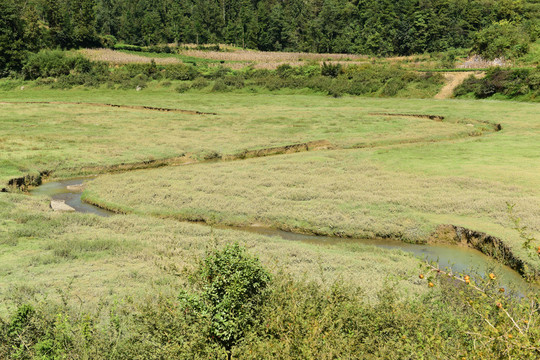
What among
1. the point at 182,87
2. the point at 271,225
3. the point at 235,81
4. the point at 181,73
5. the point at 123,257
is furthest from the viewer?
the point at 181,73

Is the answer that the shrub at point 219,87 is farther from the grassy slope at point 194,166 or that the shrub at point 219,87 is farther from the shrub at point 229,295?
the shrub at point 229,295

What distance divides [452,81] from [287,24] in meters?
102

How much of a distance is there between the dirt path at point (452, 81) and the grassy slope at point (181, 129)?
780 cm

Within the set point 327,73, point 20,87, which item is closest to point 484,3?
point 327,73

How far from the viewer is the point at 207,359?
7.45 m

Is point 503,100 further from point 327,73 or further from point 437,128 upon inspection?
point 327,73

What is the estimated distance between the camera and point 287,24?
503ft

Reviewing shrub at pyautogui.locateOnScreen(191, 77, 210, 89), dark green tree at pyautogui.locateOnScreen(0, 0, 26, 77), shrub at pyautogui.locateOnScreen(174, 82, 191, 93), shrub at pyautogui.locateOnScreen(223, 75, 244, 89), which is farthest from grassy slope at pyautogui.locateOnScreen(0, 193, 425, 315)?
dark green tree at pyautogui.locateOnScreen(0, 0, 26, 77)

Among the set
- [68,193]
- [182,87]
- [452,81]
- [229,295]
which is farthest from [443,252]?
[182,87]

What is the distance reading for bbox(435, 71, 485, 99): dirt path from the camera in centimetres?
5972

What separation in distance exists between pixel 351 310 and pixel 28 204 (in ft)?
53.0

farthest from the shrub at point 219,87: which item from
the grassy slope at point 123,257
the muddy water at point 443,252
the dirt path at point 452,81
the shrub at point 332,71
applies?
the grassy slope at point 123,257

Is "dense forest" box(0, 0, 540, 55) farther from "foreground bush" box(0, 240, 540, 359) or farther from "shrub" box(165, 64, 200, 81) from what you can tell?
"foreground bush" box(0, 240, 540, 359)

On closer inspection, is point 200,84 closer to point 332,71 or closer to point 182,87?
point 182,87
